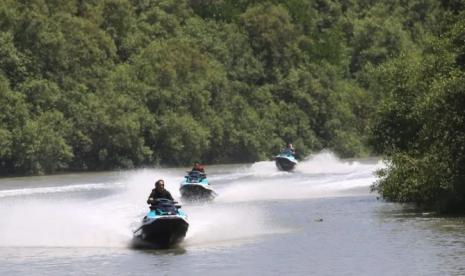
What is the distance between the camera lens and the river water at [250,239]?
27562 mm

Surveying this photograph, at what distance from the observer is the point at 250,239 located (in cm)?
3369

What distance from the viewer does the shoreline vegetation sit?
41.5 metres

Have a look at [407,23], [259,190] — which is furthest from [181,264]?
[407,23]

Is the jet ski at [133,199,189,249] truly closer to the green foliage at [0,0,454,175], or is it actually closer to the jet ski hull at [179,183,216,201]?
the jet ski hull at [179,183,216,201]

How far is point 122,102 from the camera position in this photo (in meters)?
92.9

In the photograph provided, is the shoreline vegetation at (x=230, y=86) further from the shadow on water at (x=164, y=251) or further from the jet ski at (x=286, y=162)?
the jet ski at (x=286, y=162)

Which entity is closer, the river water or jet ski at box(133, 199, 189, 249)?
the river water

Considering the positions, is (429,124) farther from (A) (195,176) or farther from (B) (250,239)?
(A) (195,176)

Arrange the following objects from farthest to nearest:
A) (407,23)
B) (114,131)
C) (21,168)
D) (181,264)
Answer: (407,23) → (114,131) → (21,168) → (181,264)

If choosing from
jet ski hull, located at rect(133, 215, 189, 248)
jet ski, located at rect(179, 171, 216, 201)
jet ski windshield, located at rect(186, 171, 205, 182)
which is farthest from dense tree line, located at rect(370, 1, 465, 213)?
jet ski hull, located at rect(133, 215, 189, 248)

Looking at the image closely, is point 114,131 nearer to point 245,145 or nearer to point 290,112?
point 245,145

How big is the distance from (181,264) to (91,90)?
68.2m

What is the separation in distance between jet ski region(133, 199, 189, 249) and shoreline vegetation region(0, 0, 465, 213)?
10.1 m

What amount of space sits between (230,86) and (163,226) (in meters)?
81.8
